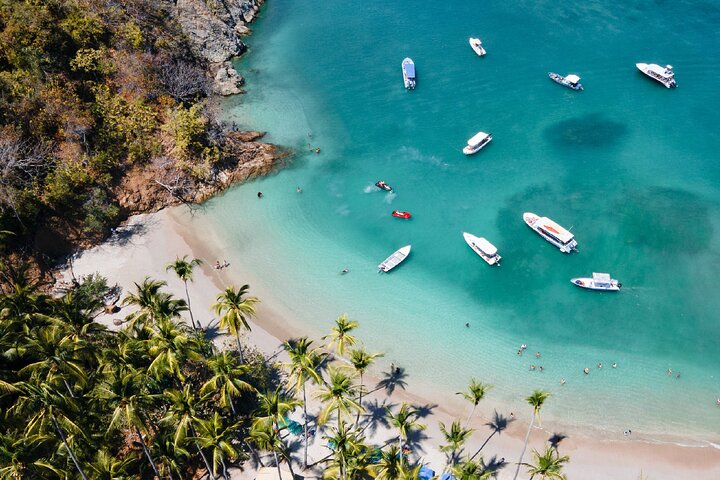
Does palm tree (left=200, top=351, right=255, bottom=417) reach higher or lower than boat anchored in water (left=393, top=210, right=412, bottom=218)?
higher

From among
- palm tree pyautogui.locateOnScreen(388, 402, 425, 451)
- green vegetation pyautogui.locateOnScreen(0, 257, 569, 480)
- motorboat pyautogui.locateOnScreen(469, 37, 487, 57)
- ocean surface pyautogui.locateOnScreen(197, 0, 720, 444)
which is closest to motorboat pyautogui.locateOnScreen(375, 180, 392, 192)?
ocean surface pyautogui.locateOnScreen(197, 0, 720, 444)

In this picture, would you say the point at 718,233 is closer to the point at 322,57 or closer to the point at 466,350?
the point at 466,350

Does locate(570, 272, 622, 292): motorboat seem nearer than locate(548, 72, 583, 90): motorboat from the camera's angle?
Yes

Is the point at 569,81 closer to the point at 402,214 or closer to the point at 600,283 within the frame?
the point at 600,283

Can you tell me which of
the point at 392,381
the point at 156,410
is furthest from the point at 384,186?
the point at 156,410

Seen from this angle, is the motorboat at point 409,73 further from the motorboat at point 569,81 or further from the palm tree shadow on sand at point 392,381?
the palm tree shadow on sand at point 392,381

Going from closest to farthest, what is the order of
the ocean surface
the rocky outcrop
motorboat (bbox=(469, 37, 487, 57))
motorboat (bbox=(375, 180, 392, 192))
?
the ocean surface
motorboat (bbox=(375, 180, 392, 192))
the rocky outcrop
motorboat (bbox=(469, 37, 487, 57))

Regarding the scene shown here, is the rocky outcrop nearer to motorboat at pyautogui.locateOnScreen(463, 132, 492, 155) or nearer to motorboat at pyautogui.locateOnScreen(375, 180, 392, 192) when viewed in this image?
motorboat at pyautogui.locateOnScreen(375, 180, 392, 192)

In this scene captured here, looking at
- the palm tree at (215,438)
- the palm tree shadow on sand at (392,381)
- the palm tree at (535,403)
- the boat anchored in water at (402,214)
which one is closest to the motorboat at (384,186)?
the boat anchored in water at (402,214)
